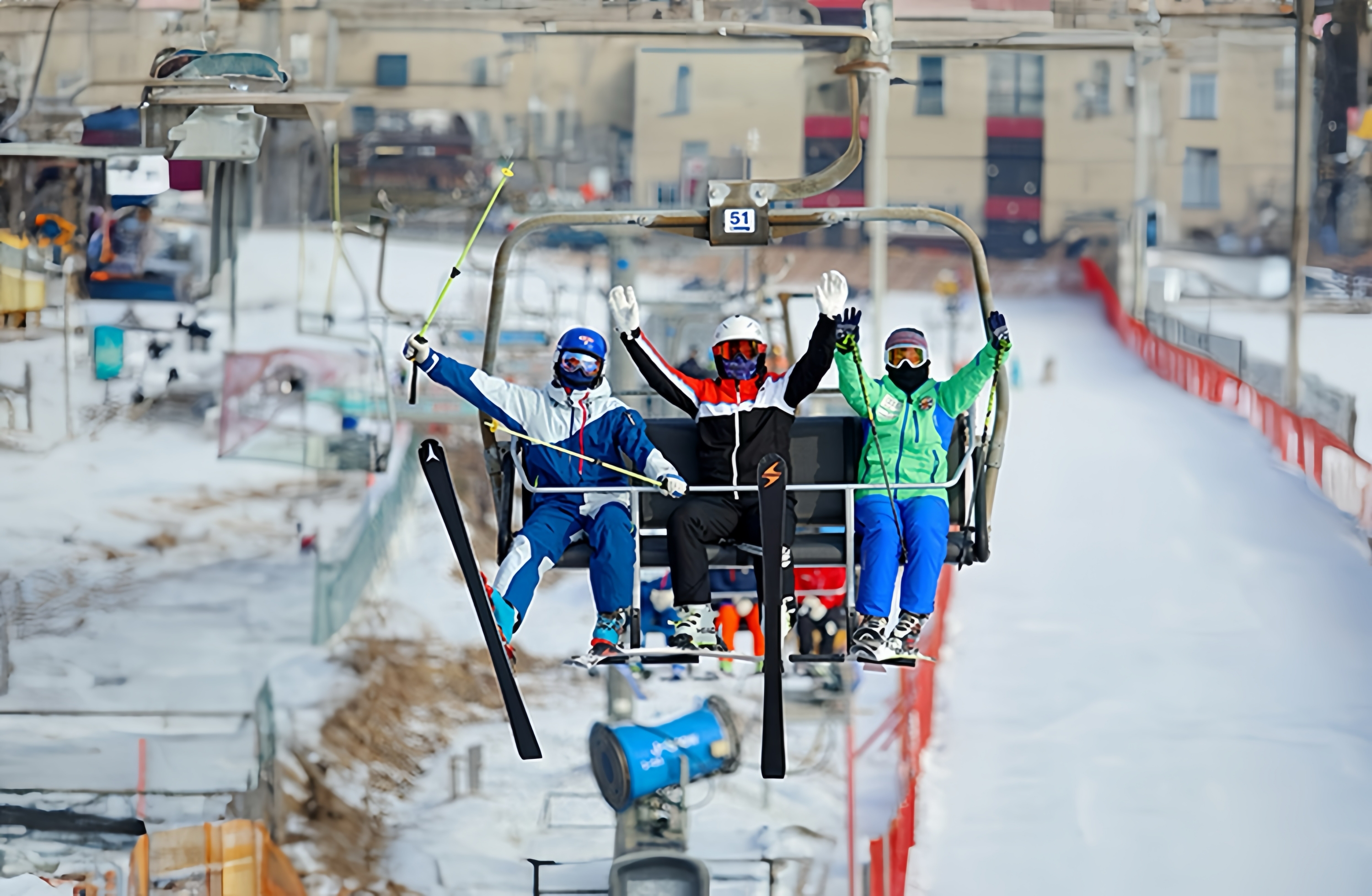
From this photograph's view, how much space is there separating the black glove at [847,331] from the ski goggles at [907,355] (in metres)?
0.27

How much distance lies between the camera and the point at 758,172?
30844 millimetres

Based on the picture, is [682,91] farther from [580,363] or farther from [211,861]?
[580,363]

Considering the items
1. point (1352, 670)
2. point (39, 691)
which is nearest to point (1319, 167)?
point (1352, 670)

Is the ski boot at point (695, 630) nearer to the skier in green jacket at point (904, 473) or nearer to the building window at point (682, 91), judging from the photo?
the skier in green jacket at point (904, 473)

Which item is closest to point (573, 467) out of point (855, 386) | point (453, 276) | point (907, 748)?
point (453, 276)

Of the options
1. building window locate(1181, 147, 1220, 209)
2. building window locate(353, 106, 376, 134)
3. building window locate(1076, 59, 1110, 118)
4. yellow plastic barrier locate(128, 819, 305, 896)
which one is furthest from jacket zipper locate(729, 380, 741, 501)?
building window locate(353, 106, 376, 134)

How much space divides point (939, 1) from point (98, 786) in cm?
1809

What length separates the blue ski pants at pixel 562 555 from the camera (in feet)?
16.9

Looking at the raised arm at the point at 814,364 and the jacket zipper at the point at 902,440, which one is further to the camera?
the jacket zipper at the point at 902,440

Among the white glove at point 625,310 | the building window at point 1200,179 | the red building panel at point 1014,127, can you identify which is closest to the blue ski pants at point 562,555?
the white glove at point 625,310

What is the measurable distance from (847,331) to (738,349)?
0.38 meters

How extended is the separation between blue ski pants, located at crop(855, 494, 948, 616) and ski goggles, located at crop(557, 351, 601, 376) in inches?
40.6

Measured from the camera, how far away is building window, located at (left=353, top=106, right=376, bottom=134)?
3419 centimetres

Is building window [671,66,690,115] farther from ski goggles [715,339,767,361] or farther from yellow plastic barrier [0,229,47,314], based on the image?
ski goggles [715,339,767,361]
